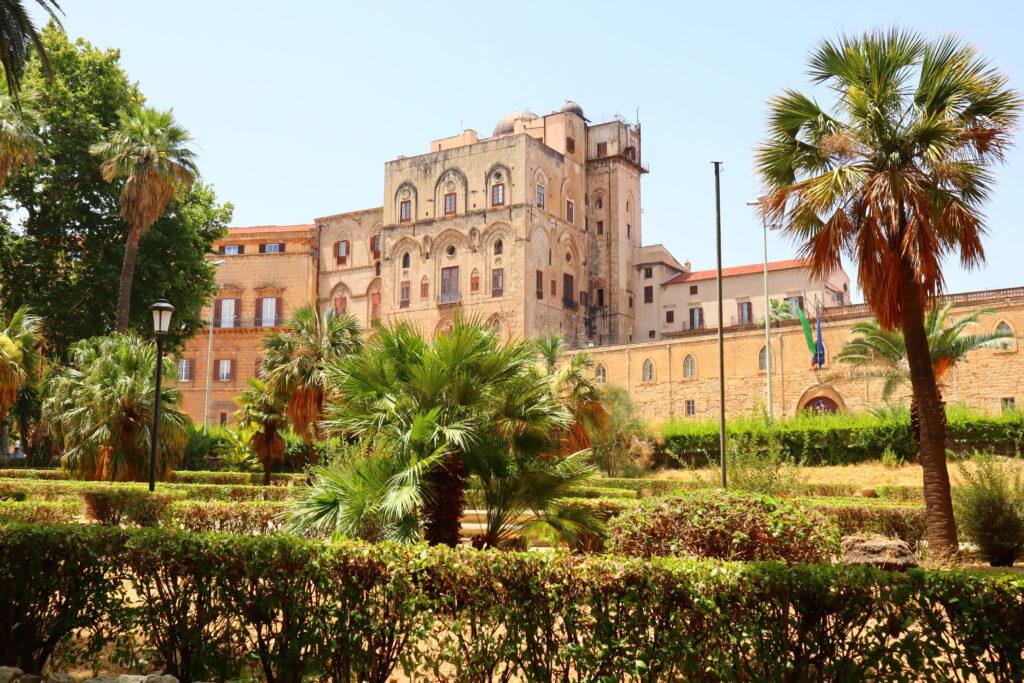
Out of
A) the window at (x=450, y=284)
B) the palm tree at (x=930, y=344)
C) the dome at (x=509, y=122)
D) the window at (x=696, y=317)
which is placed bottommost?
the palm tree at (x=930, y=344)

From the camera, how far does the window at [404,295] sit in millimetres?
53750

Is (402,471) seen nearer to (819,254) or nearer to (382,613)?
(382,613)

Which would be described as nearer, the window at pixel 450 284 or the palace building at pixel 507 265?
the palace building at pixel 507 265

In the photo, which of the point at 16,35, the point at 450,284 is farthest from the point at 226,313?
the point at 16,35

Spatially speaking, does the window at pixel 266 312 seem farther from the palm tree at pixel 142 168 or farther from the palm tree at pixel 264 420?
the palm tree at pixel 264 420

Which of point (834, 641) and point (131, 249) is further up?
point (131, 249)

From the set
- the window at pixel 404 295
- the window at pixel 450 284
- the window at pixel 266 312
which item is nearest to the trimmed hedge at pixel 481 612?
the window at pixel 450 284

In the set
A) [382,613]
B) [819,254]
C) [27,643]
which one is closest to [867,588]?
[382,613]

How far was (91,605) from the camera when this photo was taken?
5.92 m

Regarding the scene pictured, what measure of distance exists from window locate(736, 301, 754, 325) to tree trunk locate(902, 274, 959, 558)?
40399mm

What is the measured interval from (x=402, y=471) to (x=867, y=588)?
4470 mm

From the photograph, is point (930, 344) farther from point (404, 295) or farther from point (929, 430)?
point (404, 295)

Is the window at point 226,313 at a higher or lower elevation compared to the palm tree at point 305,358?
higher

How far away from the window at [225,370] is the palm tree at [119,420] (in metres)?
36.1
